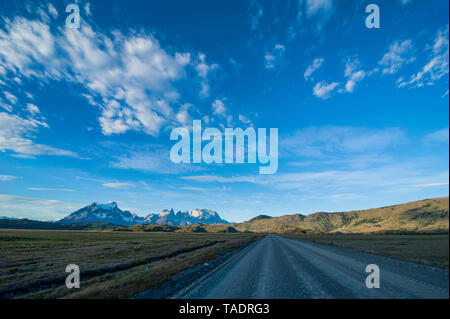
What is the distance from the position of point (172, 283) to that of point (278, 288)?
631 cm

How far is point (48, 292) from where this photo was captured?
12141 millimetres

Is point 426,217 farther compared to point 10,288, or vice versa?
point 10,288

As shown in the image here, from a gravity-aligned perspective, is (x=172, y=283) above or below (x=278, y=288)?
below
